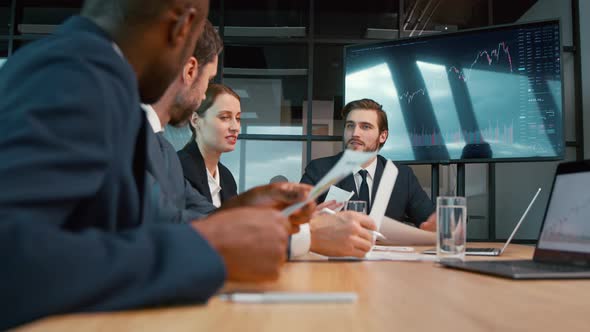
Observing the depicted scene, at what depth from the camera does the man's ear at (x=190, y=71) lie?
70.6 inches

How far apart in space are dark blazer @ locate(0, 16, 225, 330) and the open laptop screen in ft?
3.06

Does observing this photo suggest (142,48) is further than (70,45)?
Yes

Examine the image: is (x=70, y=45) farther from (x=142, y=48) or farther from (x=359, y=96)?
(x=359, y=96)

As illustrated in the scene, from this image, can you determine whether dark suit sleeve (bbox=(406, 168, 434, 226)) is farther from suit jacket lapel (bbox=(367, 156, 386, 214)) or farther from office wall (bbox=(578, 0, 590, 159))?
office wall (bbox=(578, 0, 590, 159))

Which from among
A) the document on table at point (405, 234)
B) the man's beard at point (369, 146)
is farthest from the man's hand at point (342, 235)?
the man's beard at point (369, 146)

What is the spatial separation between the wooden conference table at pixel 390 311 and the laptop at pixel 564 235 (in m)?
0.13

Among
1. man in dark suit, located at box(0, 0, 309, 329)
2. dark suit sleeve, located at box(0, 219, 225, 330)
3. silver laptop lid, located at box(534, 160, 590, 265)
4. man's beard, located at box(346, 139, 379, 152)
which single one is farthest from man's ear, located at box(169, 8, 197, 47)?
man's beard, located at box(346, 139, 379, 152)

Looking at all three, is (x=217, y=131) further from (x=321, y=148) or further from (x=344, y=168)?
(x=344, y=168)

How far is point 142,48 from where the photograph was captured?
2.91 feet

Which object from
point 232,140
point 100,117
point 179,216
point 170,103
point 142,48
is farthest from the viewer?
point 232,140

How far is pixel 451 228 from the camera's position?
1474 millimetres

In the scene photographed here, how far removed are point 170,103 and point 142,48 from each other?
1.06 m

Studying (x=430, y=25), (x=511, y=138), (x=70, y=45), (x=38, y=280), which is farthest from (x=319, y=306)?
(x=430, y=25)

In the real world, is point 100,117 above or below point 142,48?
below
